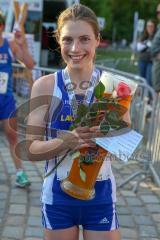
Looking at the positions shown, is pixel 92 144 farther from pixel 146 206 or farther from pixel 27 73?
pixel 27 73

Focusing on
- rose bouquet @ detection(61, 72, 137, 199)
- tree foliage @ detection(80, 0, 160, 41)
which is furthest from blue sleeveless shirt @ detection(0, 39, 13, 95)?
tree foliage @ detection(80, 0, 160, 41)

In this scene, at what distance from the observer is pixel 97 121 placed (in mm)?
2385

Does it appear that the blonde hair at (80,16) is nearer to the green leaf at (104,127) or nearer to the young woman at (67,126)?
the young woman at (67,126)

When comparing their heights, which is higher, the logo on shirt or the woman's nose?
the woman's nose

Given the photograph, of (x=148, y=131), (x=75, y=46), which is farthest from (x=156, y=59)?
(x=75, y=46)

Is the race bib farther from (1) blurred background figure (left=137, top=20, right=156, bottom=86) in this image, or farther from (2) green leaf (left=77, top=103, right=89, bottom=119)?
(1) blurred background figure (left=137, top=20, right=156, bottom=86)

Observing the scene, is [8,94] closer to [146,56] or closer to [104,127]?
[104,127]

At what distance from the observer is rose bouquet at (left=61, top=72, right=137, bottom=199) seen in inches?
93.7

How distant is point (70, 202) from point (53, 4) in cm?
1650

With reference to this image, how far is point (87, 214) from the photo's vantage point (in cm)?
266

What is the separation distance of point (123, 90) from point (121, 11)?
61385 millimetres

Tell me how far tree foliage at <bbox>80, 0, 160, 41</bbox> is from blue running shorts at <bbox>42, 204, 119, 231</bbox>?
44.4 metres

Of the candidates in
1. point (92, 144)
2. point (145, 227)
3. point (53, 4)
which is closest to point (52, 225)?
point (92, 144)

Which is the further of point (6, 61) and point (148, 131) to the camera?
point (148, 131)
